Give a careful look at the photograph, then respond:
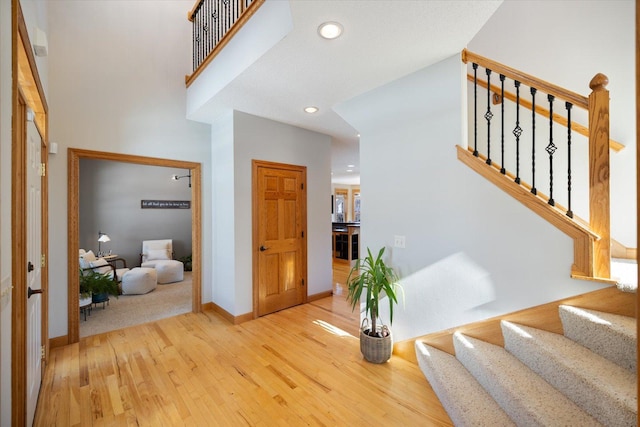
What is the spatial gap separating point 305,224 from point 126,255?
507 centimetres

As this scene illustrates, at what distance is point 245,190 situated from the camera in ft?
11.3

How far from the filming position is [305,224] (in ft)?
13.3

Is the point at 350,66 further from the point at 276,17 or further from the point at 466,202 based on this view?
the point at 466,202

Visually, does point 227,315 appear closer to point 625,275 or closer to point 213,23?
point 213,23

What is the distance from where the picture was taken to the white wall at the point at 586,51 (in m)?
2.36

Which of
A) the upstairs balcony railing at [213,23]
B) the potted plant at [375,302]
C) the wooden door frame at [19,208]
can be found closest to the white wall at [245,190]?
the upstairs balcony railing at [213,23]

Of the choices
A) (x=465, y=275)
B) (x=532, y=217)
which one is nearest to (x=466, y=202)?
(x=532, y=217)

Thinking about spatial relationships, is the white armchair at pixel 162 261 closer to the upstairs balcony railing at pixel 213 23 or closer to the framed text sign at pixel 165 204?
the framed text sign at pixel 165 204

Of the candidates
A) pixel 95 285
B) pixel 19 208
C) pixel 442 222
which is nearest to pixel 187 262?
pixel 95 285

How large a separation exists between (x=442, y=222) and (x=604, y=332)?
111 cm

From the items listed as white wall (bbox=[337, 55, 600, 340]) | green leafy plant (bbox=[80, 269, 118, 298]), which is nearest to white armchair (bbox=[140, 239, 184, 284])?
green leafy plant (bbox=[80, 269, 118, 298])

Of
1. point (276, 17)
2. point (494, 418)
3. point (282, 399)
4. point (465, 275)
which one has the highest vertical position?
point (276, 17)

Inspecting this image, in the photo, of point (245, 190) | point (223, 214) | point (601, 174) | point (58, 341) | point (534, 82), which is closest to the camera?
point (601, 174)

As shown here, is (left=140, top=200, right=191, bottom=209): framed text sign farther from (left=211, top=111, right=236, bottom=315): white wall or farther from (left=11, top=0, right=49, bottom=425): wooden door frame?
(left=11, top=0, right=49, bottom=425): wooden door frame
